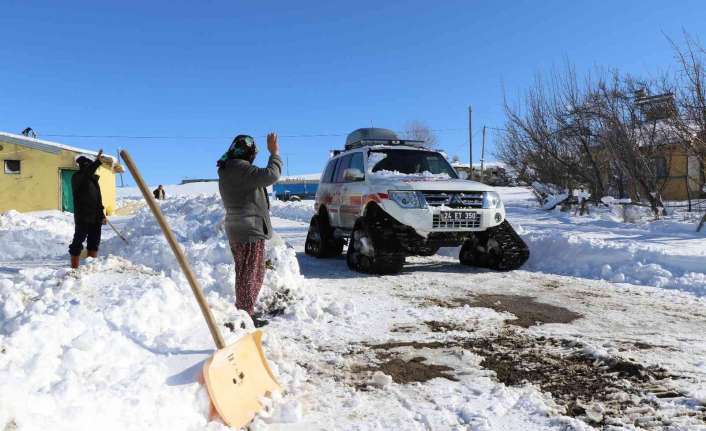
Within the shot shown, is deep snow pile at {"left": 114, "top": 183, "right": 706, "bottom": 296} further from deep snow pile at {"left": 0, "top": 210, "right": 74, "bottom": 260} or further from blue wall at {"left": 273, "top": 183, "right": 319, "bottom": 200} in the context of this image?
blue wall at {"left": 273, "top": 183, "right": 319, "bottom": 200}

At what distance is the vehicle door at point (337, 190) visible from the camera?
29.0ft

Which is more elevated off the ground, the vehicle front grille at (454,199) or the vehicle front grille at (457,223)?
the vehicle front grille at (454,199)

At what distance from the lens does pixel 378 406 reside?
3039 millimetres

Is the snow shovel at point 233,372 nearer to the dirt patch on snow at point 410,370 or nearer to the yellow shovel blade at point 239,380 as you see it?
the yellow shovel blade at point 239,380

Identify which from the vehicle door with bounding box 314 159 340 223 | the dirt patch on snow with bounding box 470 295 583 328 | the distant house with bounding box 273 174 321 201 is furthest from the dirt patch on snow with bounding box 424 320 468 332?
the distant house with bounding box 273 174 321 201

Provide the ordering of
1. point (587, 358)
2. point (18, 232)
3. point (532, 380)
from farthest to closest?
point (18, 232), point (587, 358), point (532, 380)

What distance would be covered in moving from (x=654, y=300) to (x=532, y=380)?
3.35m

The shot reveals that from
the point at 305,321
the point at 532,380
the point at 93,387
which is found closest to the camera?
the point at 93,387

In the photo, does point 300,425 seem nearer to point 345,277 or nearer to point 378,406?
point 378,406

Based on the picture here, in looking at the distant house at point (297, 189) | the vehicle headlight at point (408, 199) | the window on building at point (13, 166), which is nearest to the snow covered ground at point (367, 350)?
the vehicle headlight at point (408, 199)

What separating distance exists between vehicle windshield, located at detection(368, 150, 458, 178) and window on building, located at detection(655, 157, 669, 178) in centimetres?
959

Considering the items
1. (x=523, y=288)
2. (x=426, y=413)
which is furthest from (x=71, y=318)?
(x=523, y=288)

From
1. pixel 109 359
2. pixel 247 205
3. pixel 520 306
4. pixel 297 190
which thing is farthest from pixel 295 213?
pixel 297 190

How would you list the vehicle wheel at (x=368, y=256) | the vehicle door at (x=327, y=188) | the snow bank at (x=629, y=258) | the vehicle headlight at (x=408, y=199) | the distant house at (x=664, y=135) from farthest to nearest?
the distant house at (x=664, y=135) < the vehicle door at (x=327, y=188) < the vehicle wheel at (x=368, y=256) < the vehicle headlight at (x=408, y=199) < the snow bank at (x=629, y=258)
